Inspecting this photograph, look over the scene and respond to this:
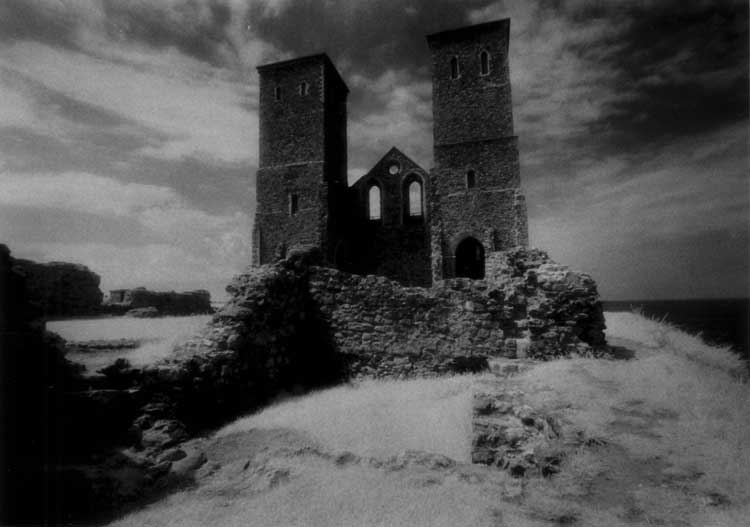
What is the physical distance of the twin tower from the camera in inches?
876

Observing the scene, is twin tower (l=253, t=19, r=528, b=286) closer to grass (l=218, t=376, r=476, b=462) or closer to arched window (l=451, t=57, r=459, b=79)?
arched window (l=451, t=57, r=459, b=79)

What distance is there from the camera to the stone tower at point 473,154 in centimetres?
2191

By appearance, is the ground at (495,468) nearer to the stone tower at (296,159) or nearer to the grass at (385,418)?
the grass at (385,418)

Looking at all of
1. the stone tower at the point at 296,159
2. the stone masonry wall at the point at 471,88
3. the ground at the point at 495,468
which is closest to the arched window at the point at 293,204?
the stone tower at the point at 296,159

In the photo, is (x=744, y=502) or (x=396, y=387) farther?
(x=396, y=387)

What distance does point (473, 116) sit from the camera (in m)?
23.3

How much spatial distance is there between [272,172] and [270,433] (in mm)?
22386

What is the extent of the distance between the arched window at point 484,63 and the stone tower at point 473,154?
56mm

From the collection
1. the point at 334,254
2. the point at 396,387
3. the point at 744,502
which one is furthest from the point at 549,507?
the point at 334,254

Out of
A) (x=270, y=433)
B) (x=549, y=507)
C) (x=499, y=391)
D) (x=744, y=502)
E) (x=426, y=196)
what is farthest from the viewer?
(x=426, y=196)

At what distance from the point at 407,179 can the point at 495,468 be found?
2241 cm

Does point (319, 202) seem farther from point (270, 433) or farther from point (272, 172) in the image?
point (270, 433)

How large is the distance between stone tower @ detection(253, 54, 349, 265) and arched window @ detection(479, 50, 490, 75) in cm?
961

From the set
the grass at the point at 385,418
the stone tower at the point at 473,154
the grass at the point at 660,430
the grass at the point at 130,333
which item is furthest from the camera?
the stone tower at the point at 473,154
